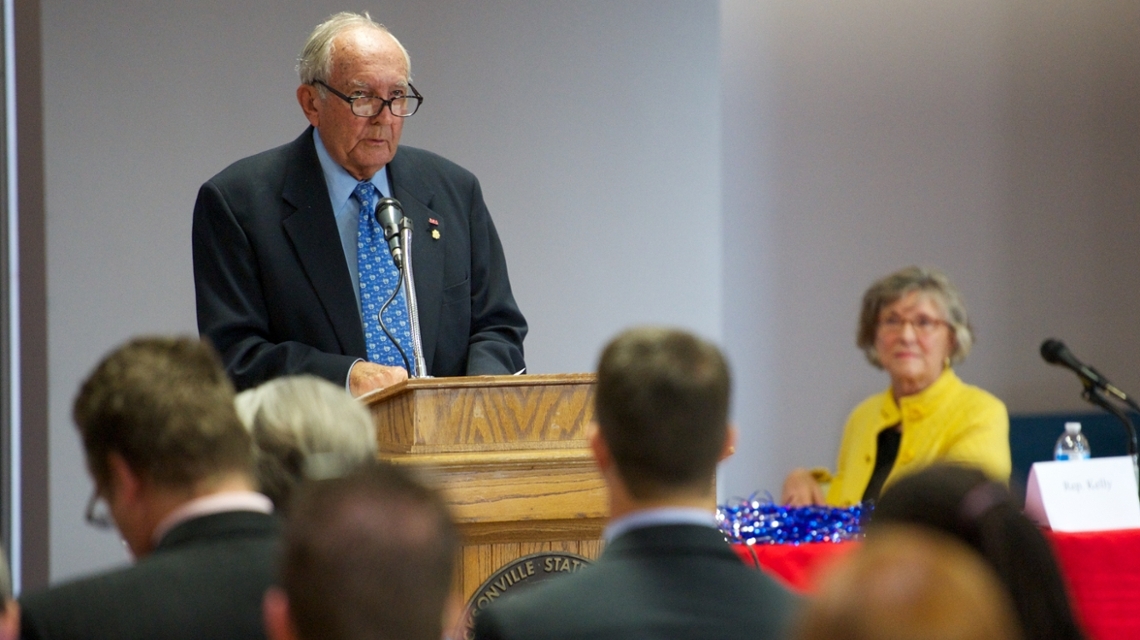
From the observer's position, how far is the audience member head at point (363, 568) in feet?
3.48

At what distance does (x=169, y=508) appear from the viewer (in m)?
1.50

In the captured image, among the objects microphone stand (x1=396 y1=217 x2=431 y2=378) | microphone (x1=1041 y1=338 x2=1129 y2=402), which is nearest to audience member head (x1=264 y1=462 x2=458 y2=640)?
microphone stand (x1=396 y1=217 x2=431 y2=378)

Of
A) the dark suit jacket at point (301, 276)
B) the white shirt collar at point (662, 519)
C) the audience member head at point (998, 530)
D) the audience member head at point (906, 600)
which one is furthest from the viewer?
the dark suit jacket at point (301, 276)

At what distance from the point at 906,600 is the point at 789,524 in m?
2.47

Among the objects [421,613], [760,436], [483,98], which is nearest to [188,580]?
[421,613]

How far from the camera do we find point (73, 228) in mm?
4738

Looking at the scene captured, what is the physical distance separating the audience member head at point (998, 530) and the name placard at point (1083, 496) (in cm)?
211

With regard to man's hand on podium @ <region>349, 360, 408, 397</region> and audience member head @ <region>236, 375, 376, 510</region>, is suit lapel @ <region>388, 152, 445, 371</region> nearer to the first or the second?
man's hand on podium @ <region>349, 360, 408, 397</region>

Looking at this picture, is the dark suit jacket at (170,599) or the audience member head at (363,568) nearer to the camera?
the audience member head at (363,568)

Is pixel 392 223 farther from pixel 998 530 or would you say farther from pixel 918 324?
pixel 918 324

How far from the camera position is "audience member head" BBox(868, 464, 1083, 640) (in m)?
1.31

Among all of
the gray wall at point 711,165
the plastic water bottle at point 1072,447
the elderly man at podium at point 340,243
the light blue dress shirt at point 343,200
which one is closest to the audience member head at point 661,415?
the elderly man at podium at point 340,243

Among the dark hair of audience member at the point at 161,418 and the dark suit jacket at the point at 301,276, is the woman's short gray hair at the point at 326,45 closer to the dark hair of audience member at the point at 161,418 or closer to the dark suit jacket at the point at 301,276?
the dark suit jacket at the point at 301,276

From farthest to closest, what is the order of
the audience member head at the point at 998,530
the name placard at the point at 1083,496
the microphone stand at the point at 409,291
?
the name placard at the point at 1083,496 < the microphone stand at the point at 409,291 < the audience member head at the point at 998,530
